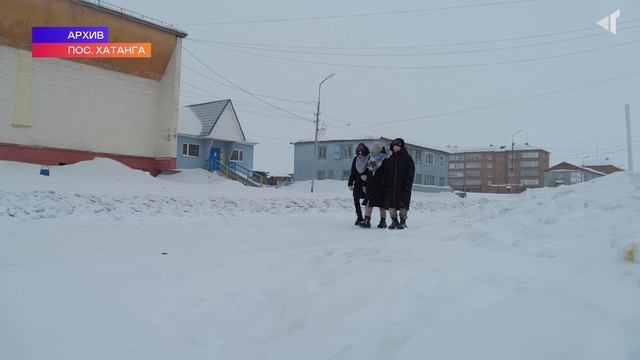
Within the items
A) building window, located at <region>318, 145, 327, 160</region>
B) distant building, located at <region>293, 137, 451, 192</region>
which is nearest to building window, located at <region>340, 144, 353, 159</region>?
distant building, located at <region>293, 137, 451, 192</region>

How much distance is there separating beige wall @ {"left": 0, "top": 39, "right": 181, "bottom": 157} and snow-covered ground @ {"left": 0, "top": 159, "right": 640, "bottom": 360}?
15411 mm

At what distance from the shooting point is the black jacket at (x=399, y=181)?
7480 mm

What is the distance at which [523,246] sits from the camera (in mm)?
3727

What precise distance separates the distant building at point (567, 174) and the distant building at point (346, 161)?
37.8 metres

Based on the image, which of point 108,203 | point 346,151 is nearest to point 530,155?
point 346,151

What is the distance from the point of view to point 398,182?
7.55m

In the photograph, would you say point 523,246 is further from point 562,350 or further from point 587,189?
point 587,189

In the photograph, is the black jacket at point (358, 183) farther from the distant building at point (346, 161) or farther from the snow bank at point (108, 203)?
the distant building at point (346, 161)

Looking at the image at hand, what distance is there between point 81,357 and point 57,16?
20646mm

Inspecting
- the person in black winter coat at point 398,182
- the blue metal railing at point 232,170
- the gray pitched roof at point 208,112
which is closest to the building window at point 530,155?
the blue metal railing at point 232,170

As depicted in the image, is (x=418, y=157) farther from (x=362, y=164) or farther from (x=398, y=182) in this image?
(x=398, y=182)

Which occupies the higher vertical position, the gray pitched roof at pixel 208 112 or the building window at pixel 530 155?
the building window at pixel 530 155

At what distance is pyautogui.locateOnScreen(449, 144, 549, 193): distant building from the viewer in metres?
80.5

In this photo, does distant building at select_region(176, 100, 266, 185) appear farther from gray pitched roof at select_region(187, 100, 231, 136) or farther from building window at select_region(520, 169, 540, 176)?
building window at select_region(520, 169, 540, 176)
